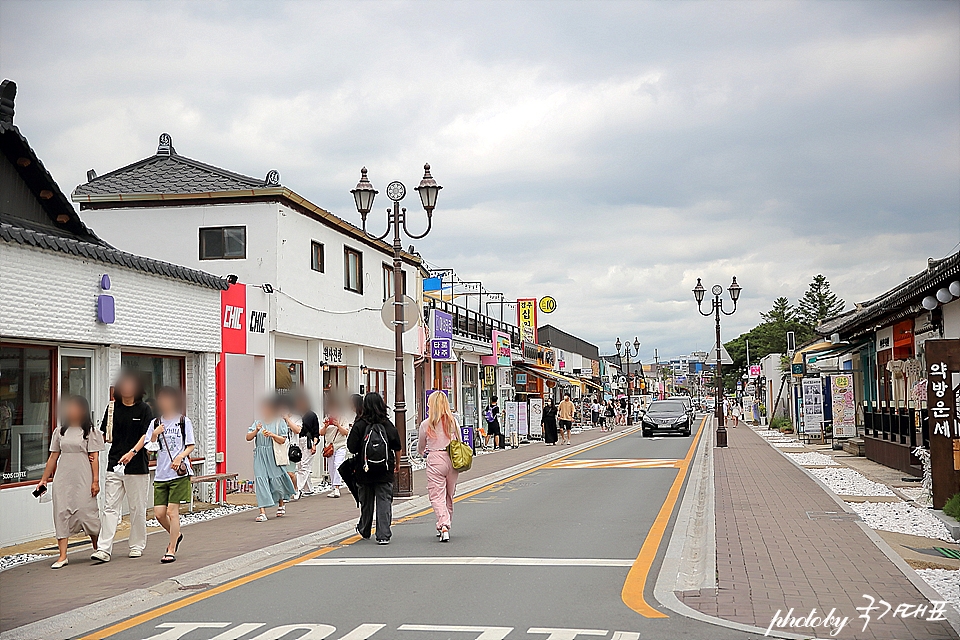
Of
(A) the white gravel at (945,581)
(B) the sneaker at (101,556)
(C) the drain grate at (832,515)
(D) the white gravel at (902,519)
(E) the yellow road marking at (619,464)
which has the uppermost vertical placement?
(B) the sneaker at (101,556)

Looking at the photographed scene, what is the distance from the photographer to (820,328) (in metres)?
31.3

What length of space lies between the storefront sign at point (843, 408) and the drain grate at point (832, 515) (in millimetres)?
15979

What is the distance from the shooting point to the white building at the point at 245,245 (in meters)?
19.3

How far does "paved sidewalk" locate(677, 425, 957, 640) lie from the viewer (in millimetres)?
7324

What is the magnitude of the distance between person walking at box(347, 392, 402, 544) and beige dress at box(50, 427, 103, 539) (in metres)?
3.02

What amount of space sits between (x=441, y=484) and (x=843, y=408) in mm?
20946

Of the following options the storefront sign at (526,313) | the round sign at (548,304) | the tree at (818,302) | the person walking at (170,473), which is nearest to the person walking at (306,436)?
the person walking at (170,473)

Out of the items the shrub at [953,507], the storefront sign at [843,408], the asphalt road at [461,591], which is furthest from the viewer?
the storefront sign at [843,408]

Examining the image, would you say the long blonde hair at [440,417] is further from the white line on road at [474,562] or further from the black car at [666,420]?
the black car at [666,420]

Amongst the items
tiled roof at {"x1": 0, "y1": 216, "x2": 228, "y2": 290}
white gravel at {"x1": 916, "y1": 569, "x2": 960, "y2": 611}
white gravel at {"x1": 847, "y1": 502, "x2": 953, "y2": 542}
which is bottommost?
white gravel at {"x1": 847, "y1": 502, "x2": 953, "y2": 542}

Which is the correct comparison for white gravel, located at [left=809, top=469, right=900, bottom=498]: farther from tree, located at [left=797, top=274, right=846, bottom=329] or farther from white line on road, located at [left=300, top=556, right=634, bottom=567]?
tree, located at [left=797, top=274, right=846, bottom=329]

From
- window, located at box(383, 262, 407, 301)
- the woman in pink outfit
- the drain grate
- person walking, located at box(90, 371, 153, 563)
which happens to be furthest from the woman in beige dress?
window, located at box(383, 262, 407, 301)

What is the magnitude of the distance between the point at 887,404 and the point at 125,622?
2060 centimetres

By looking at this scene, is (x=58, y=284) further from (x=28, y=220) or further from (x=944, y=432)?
(x=944, y=432)
